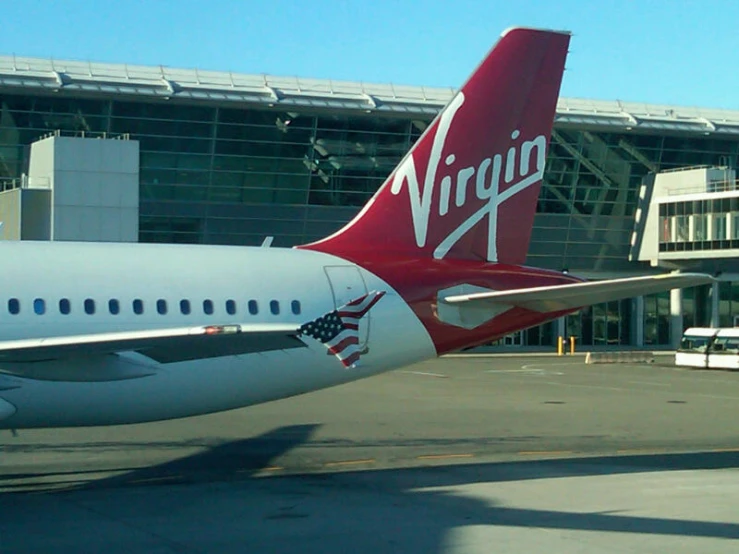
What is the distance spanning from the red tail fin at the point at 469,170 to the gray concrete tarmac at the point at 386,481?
13.7ft

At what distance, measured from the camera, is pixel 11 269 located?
16.9 meters

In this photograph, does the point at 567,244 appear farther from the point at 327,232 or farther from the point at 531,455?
the point at 531,455

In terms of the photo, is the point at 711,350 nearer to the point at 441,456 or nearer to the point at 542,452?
the point at 542,452

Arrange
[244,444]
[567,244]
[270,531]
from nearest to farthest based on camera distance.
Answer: [270,531], [244,444], [567,244]

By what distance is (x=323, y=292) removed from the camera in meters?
19.1

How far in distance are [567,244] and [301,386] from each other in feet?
184

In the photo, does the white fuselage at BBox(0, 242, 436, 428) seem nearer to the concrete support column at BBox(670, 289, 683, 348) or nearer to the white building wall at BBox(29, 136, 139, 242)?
the white building wall at BBox(29, 136, 139, 242)

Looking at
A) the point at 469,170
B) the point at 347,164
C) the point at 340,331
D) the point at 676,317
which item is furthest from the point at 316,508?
the point at 676,317

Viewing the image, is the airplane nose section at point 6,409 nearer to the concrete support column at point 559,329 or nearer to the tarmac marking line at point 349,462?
the tarmac marking line at point 349,462

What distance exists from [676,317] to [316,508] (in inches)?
2577

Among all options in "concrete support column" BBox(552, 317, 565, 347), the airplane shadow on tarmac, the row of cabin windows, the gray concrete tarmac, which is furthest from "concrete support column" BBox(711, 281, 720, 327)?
the row of cabin windows

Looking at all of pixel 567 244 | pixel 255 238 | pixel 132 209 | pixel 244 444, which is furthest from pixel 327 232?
pixel 244 444

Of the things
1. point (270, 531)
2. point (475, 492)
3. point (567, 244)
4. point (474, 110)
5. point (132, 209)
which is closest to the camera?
point (270, 531)

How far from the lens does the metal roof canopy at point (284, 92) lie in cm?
5678
